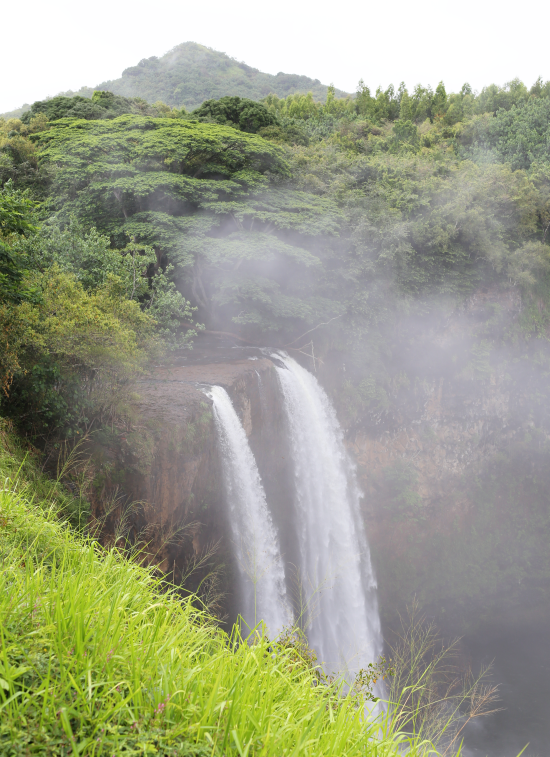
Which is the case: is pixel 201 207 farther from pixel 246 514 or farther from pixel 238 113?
pixel 238 113

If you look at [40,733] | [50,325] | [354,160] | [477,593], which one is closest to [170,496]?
[50,325]

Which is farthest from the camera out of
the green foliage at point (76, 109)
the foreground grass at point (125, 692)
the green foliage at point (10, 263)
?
the green foliage at point (76, 109)

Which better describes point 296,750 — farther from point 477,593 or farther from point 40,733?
point 477,593

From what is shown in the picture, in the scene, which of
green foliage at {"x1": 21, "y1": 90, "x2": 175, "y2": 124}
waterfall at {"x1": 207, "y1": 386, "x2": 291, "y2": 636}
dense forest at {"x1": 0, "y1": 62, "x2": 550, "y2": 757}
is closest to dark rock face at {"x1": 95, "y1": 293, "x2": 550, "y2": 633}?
dense forest at {"x1": 0, "y1": 62, "x2": 550, "y2": 757}

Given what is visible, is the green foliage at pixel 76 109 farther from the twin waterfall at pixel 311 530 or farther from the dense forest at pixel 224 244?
the twin waterfall at pixel 311 530

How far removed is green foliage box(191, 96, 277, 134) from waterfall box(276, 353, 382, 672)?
13.5 metres

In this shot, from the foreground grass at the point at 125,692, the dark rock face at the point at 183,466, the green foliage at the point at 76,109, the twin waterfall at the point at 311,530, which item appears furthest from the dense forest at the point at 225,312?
the twin waterfall at the point at 311,530

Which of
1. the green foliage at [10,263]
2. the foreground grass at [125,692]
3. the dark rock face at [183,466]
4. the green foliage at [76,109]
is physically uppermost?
the green foliage at [76,109]

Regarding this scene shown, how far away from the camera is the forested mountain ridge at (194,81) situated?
154 feet

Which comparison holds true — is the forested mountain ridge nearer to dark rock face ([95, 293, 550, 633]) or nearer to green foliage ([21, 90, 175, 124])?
green foliage ([21, 90, 175, 124])

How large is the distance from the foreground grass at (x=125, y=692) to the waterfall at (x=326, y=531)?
9973 millimetres

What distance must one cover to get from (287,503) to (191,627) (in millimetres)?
9742

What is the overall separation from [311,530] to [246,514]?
3509 millimetres

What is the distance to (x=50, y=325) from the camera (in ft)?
20.8
